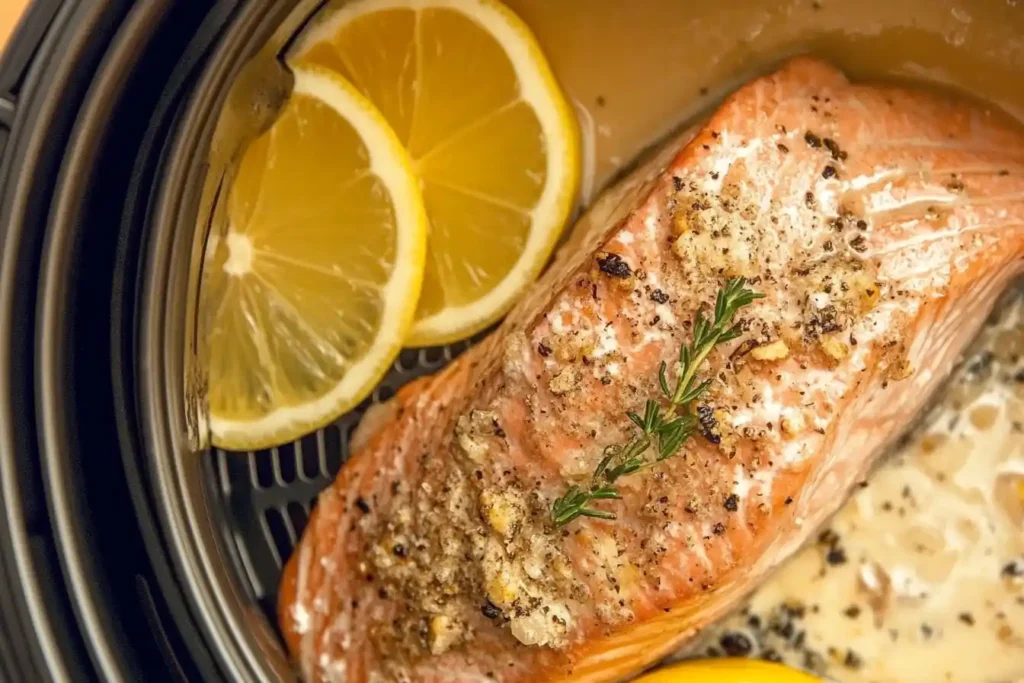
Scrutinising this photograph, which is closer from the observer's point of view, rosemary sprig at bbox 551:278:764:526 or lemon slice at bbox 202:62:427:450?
rosemary sprig at bbox 551:278:764:526

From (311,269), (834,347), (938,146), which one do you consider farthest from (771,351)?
(311,269)

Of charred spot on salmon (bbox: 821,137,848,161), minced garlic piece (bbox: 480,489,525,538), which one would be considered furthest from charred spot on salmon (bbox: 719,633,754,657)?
charred spot on salmon (bbox: 821,137,848,161)

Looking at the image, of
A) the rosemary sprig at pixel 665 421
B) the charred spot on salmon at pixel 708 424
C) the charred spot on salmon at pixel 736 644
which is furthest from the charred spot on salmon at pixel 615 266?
the charred spot on salmon at pixel 736 644

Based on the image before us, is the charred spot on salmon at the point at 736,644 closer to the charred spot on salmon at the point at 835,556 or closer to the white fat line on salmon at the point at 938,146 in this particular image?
the charred spot on salmon at the point at 835,556

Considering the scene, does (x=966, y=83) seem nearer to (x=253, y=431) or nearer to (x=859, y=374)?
(x=859, y=374)

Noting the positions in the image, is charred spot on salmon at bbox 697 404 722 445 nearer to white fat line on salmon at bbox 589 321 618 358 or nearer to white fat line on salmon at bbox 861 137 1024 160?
white fat line on salmon at bbox 589 321 618 358
